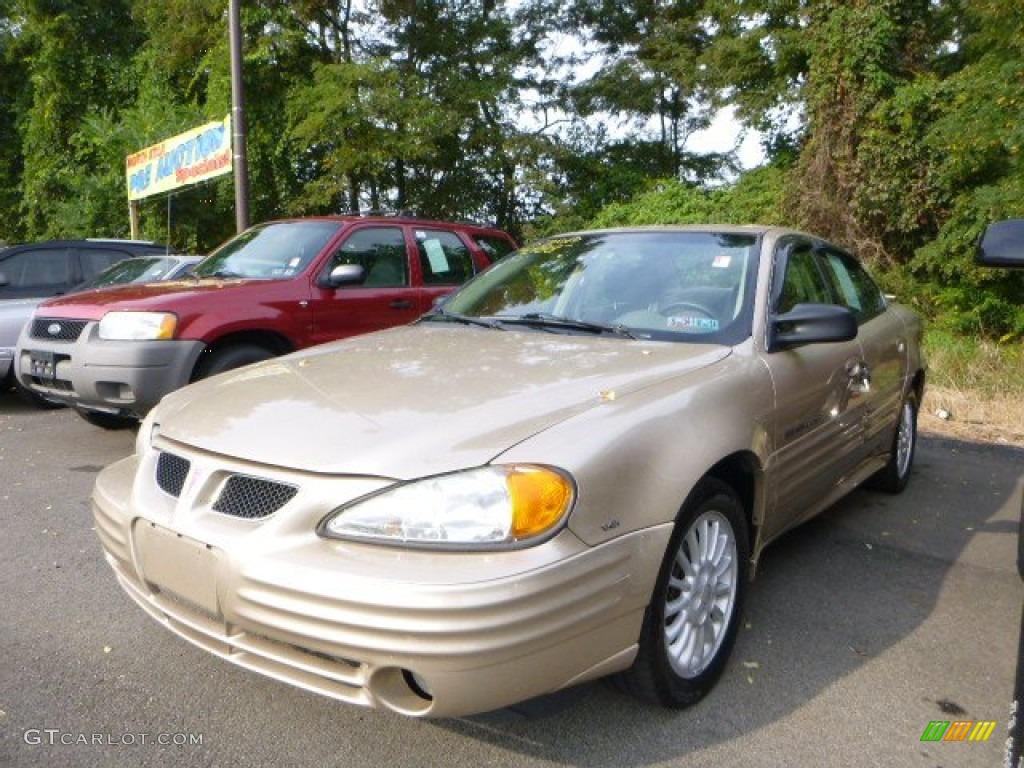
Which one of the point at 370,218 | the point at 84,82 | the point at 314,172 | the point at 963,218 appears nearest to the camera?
the point at 370,218

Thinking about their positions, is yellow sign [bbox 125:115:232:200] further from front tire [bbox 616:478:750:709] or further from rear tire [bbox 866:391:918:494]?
front tire [bbox 616:478:750:709]

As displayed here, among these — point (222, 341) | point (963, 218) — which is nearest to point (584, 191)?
point (963, 218)

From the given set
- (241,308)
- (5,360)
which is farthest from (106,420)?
(5,360)

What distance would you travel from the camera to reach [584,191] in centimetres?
2006

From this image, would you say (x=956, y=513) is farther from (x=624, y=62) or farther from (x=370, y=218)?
(x=624, y=62)

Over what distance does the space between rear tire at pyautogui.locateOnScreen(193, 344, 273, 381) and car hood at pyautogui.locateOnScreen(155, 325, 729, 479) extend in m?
2.37

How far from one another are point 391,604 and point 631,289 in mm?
1965

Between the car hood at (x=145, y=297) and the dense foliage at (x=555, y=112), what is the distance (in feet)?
27.0

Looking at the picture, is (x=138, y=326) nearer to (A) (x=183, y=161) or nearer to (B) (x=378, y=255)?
(B) (x=378, y=255)

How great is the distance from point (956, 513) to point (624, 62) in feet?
62.0

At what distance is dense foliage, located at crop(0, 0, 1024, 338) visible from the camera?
12.8m

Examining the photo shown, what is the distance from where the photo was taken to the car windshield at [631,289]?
3.24 metres

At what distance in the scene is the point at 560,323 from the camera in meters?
3.36

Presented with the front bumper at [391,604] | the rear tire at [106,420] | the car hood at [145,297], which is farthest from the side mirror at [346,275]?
the front bumper at [391,604]
